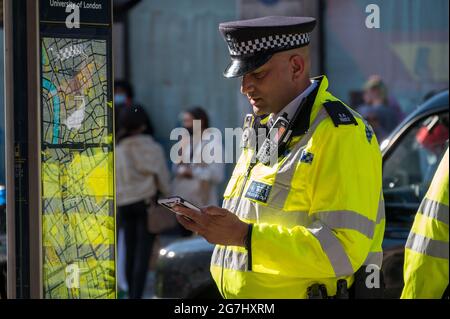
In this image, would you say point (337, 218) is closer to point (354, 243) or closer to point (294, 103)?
point (354, 243)

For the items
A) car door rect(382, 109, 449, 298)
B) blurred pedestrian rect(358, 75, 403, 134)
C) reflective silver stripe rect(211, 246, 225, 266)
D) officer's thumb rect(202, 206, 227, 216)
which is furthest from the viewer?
blurred pedestrian rect(358, 75, 403, 134)

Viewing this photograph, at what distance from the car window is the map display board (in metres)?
2.20

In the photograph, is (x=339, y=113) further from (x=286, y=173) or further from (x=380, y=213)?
(x=380, y=213)

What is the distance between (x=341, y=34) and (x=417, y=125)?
552 cm

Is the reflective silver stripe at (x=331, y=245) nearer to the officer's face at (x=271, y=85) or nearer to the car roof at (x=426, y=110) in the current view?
the officer's face at (x=271, y=85)

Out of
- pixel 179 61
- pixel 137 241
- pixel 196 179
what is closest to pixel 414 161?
pixel 196 179

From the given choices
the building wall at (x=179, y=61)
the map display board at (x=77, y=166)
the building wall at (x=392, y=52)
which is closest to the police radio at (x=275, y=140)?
the map display board at (x=77, y=166)

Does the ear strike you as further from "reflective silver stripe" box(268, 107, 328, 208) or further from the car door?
the car door

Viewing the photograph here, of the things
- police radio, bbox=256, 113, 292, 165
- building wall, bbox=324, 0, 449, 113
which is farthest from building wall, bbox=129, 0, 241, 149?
police radio, bbox=256, 113, 292, 165

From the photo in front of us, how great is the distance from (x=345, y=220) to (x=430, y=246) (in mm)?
297

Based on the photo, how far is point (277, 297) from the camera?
3.65 meters

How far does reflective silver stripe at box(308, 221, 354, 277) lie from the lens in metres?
3.50

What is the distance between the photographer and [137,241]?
8891 millimetres

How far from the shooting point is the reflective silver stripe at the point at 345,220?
3.48 metres
